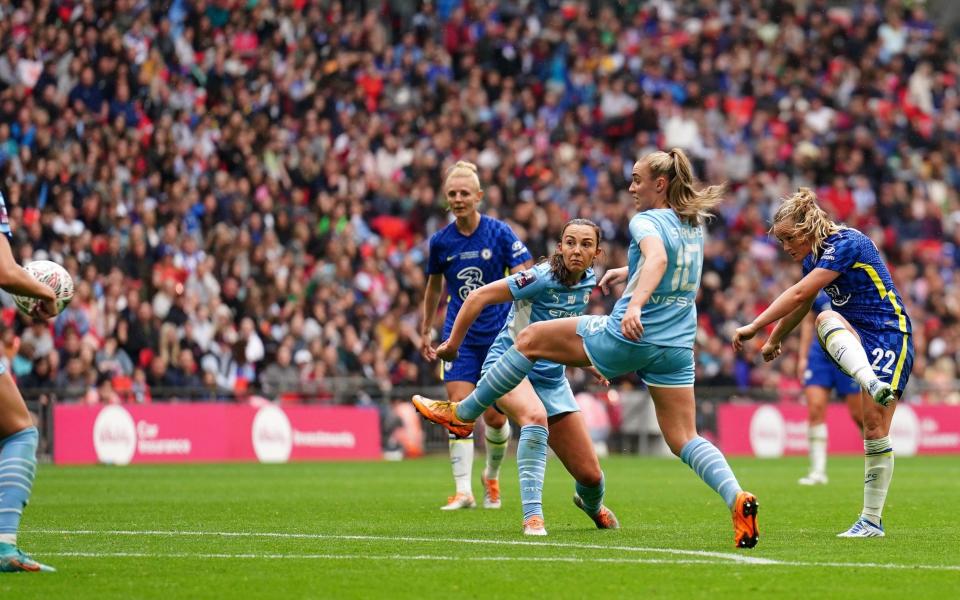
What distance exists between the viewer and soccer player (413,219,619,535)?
10781 mm

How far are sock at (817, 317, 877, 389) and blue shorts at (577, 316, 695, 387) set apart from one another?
111 centimetres

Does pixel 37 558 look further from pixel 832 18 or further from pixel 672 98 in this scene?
pixel 832 18

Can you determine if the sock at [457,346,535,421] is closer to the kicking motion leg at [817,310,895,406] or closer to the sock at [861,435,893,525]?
the kicking motion leg at [817,310,895,406]

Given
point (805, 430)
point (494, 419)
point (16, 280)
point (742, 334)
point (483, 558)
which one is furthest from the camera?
point (805, 430)

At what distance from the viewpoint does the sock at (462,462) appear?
1429 centimetres

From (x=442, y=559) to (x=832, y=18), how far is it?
31600mm

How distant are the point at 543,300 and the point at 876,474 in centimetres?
259

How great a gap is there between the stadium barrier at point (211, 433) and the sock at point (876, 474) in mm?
15166

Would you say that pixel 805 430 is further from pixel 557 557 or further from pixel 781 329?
pixel 557 557

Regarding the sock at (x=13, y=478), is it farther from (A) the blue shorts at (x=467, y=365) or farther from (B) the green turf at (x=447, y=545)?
(A) the blue shorts at (x=467, y=365)

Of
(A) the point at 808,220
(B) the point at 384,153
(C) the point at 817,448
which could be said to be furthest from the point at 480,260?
(B) the point at 384,153

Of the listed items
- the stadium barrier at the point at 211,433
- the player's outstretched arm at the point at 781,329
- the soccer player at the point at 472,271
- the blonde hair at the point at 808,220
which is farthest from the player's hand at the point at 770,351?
the stadium barrier at the point at 211,433

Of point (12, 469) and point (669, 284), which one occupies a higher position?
point (669, 284)

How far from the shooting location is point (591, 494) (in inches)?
446
